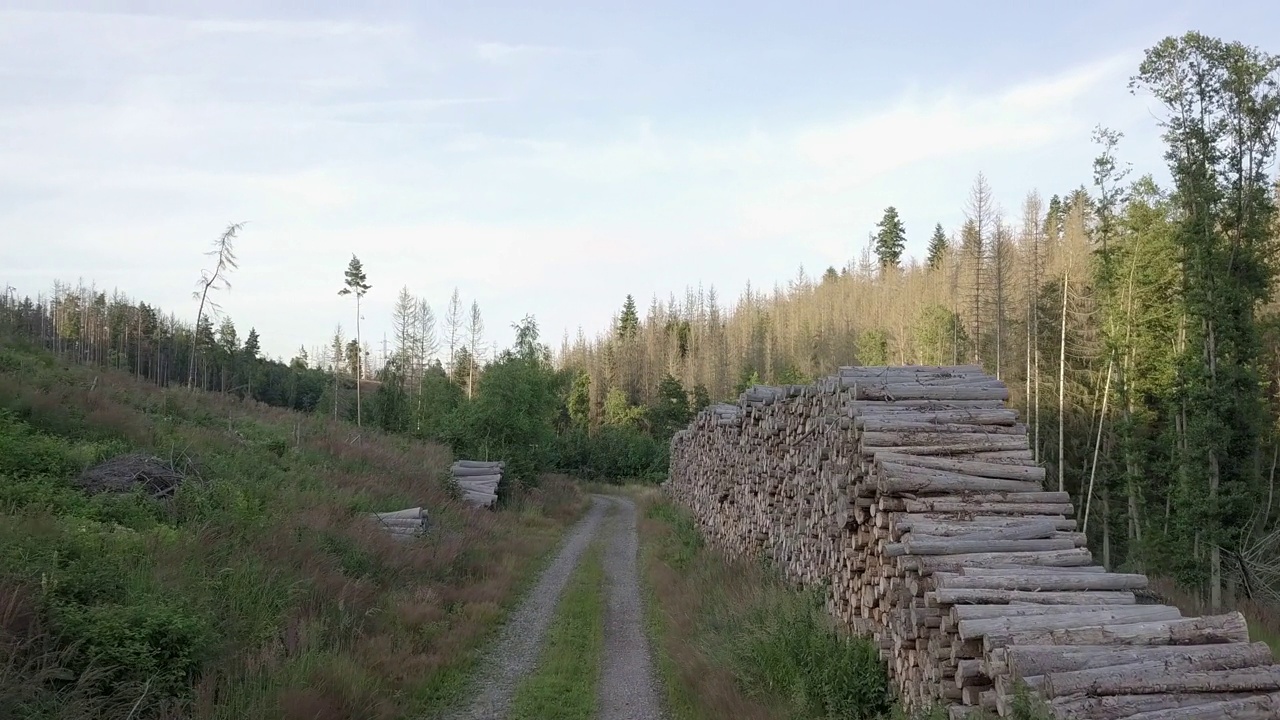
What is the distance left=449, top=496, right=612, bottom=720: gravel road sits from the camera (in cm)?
843

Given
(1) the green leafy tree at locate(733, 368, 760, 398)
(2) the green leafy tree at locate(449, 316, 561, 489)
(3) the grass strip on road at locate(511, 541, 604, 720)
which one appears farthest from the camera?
(1) the green leafy tree at locate(733, 368, 760, 398)

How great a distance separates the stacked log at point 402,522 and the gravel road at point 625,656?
3907mm

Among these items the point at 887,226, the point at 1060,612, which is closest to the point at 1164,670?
the point at 1060,612

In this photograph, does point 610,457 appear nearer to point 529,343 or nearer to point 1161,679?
point 529,343

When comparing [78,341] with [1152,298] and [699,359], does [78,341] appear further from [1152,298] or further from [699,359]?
[1152,298]

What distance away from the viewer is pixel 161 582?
7453 millimetres

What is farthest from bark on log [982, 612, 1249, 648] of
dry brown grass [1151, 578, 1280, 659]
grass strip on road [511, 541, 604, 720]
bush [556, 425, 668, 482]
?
bush [556, 425, 668, 482]

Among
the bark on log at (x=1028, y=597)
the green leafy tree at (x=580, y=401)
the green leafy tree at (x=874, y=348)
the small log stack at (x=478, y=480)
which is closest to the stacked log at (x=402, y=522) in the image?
the small log stack at (x=478, y=480)

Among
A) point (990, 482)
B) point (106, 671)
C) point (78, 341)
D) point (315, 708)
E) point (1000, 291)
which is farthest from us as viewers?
point (78, 341)

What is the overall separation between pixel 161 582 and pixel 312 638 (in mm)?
1511

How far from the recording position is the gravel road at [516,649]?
8430 mm

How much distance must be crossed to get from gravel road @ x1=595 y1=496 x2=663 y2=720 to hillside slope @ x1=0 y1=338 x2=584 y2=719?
1.74 meters

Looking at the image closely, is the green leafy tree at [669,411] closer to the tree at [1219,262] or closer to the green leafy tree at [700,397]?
the green leafy tree at [700,397]

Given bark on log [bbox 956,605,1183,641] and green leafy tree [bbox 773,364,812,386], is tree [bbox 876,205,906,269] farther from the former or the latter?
bark on log [bbox 956,605,1183,641]
